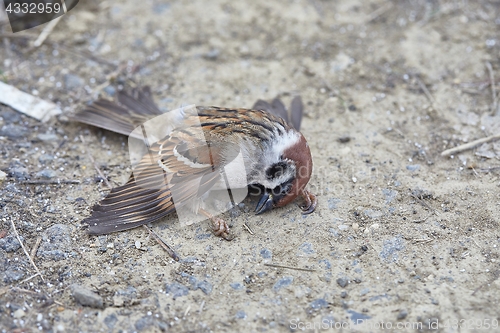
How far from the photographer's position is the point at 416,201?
4.70 meters

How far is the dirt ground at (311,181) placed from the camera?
3.79 m

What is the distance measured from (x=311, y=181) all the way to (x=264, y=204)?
59 centimetres

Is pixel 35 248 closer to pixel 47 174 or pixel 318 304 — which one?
pixel 47 174

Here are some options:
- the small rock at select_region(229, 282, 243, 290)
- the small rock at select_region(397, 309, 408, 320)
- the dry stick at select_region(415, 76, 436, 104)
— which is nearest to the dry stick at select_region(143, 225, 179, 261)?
the small rock at select_region(229, 282, 243, 290)

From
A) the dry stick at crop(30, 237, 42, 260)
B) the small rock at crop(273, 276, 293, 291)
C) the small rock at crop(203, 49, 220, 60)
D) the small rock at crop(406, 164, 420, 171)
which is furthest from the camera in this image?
the small rock at crop(203, 49, 220, 60)

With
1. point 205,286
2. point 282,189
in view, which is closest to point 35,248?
point 205,286

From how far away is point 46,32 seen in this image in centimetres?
650

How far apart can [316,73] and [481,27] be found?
2.22 metres

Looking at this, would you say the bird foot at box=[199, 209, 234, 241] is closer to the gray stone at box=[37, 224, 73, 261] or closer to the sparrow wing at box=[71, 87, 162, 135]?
the gray stone at box=[37, 224, 73, 261]

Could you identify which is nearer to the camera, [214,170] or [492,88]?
[214,170]

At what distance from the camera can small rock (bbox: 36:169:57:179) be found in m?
4.90

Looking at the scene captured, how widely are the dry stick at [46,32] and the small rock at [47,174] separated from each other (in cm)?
213

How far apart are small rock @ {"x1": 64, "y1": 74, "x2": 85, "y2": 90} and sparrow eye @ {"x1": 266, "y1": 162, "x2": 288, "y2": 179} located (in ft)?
8.85

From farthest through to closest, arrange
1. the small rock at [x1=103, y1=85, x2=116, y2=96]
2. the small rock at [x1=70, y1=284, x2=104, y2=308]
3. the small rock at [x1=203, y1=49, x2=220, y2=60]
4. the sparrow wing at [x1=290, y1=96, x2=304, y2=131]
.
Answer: the small rock at [x1=203, y1=49, x2=220, y2=60], the small rock at [x1=103, y1=85, x2=116, y2=96], the sparrow wing at [x1=290, y1=96, x2=304, y2=131], the small rock at [x1=70, y1=284, x2=104, y2=308]
